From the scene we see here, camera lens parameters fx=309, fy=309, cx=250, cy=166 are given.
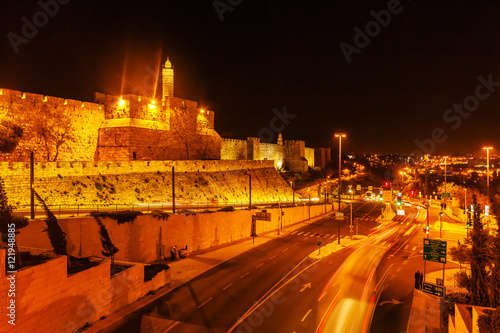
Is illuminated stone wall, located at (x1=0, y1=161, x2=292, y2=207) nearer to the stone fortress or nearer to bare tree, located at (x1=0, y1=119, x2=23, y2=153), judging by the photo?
the stone fortress

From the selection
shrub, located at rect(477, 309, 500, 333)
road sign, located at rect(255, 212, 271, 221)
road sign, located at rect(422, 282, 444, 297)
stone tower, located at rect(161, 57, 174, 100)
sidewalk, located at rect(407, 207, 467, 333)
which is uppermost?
stone tower, located at rect(161, 57, 174, 100)

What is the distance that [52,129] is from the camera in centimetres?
2505

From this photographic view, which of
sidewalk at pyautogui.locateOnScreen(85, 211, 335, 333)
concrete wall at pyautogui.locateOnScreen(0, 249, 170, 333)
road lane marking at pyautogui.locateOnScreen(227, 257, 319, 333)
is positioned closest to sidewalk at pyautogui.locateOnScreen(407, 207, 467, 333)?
road lane marking at pyautogui.locateOnScreen(227, 257, 319, 333)

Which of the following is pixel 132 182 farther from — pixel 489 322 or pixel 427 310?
pixel 489 322

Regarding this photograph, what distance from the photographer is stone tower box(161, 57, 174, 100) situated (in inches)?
1415

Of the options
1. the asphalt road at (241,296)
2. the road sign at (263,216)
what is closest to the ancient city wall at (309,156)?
the road sign at (263,216)

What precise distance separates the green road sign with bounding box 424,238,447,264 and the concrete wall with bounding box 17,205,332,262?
12.5 m

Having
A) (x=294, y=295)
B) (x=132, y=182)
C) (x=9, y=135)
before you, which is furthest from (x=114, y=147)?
(x=294, y=295)

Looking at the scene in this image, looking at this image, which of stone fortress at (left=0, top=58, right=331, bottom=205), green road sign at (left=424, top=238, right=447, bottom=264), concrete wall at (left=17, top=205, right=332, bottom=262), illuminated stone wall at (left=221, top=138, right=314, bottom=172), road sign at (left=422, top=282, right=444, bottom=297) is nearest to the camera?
road sign at (left=422, top=282, right=444, bottom=297)

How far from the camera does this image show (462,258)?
15.0 meters

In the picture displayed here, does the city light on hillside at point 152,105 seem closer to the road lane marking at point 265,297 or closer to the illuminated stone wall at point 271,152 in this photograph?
the illuminated stone wall at point 271,152

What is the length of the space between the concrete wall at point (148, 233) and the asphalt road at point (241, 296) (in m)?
3.25

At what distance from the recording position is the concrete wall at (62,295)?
7.47 meters

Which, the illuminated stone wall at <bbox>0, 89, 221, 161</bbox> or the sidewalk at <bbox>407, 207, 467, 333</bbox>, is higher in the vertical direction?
the illuminated stone wall at <bbox>0, 89, 221, 161</bbox>
